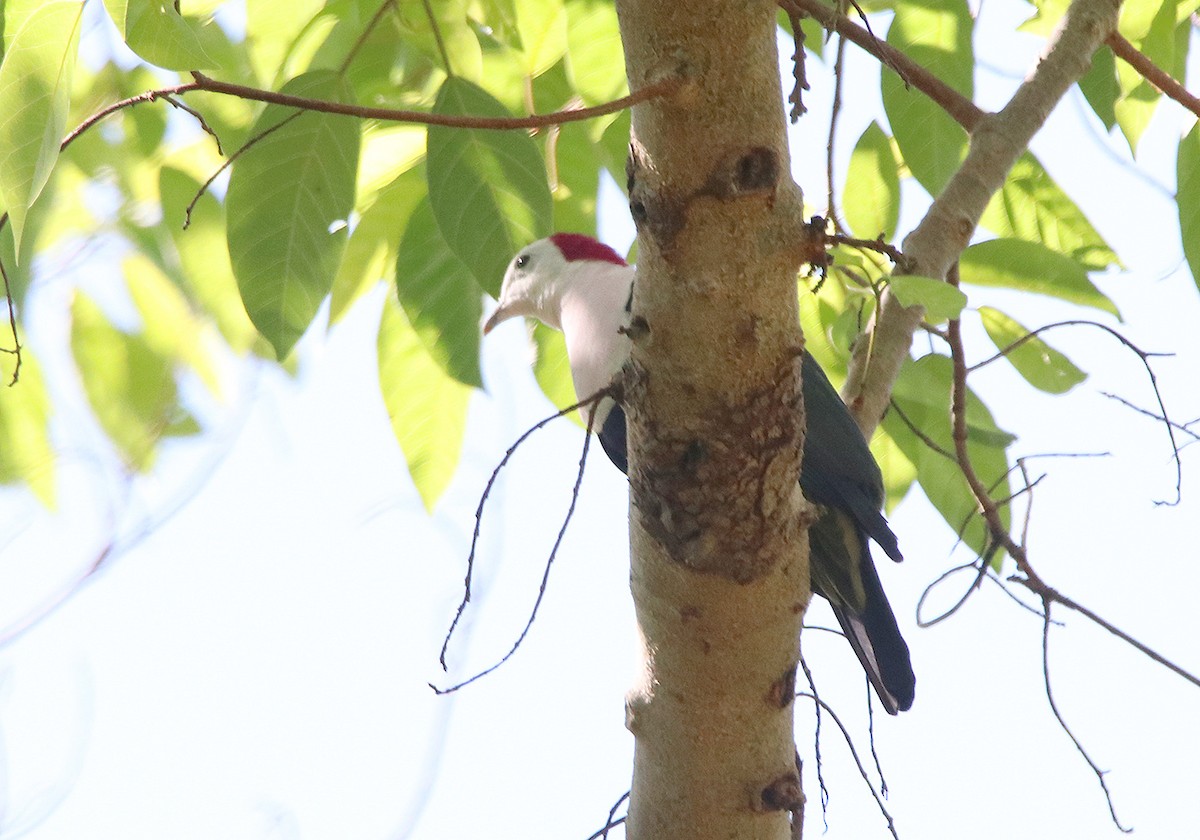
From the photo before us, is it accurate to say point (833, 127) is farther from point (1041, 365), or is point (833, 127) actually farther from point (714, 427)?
point (714, 427)

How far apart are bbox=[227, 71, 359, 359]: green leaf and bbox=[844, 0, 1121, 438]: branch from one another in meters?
0.72

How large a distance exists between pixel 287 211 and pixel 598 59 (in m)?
0.49

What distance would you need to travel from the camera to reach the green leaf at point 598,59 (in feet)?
5.74

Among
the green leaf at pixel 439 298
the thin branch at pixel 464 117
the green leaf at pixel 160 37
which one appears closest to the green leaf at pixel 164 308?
the green leaf at pixel 439 298

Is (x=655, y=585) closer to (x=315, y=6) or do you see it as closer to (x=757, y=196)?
(x=757, y=196)

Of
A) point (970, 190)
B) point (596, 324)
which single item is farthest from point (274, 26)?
point (970, 190)

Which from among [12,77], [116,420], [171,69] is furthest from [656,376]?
[116,420]

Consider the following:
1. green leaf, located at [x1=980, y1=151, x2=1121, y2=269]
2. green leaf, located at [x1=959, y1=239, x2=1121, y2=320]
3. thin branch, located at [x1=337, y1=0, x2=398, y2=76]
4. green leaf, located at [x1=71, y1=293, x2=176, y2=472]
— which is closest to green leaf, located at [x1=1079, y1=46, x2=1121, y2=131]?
green leaf, located at [x1=980, y1=151, x2=1121, y2=269]

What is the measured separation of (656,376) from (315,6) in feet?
3.55

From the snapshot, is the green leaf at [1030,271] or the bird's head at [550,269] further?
the bird's head at [550,269]

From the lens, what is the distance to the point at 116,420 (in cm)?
181

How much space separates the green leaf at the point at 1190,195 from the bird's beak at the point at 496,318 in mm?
1143

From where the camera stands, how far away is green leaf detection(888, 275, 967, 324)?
110cm

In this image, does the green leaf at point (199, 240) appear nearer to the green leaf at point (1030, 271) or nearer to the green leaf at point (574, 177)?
the green leaf at point (574, 177)
